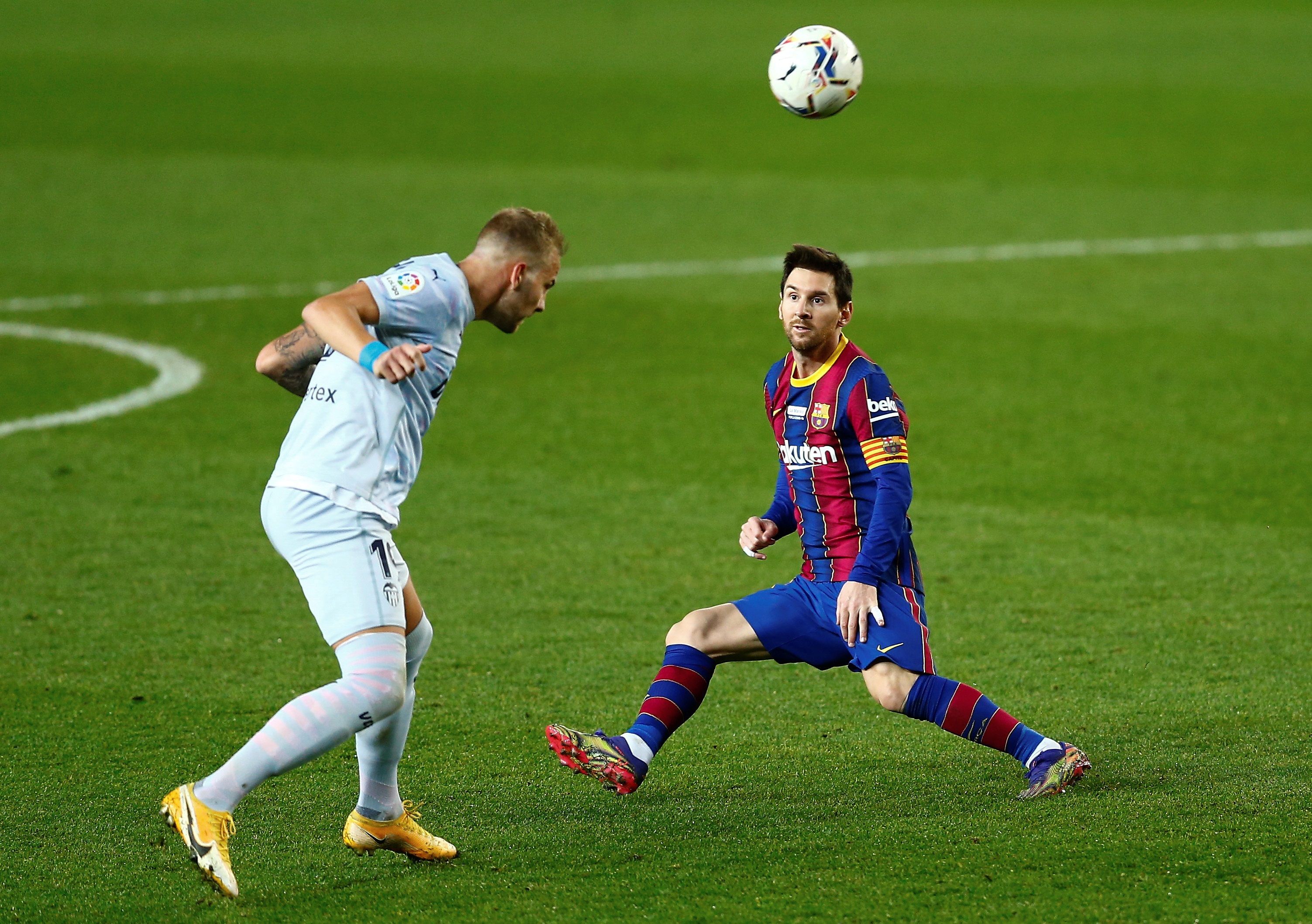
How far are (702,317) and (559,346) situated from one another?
144cm

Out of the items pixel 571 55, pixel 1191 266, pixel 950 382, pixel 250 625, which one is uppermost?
pixel 571 55

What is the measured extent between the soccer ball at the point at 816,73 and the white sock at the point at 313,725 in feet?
A: 12.0

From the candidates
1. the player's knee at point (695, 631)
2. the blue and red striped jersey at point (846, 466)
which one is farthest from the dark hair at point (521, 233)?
the player's knee at point (695, 631)

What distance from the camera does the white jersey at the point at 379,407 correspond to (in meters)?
4.49

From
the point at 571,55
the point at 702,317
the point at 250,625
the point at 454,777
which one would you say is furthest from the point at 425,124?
the point at 454,777

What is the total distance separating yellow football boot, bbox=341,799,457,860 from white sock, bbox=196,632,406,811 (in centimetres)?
47

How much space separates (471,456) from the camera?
32.7ft

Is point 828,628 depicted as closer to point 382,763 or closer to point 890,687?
point 890,687

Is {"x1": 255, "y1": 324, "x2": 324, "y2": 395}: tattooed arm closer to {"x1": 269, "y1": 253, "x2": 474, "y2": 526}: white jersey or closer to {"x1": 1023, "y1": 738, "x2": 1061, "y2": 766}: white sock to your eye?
{"x1": 269, "y1": 253, "x2": 474, "y2": 526}: white jersey

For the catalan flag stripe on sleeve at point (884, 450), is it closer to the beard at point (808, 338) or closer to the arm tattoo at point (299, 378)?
the beard at point (808, 338)

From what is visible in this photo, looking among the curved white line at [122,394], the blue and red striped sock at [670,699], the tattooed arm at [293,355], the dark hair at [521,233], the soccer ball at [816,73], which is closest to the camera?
the dark hair at [521,233]

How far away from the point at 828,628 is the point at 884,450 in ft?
2.01

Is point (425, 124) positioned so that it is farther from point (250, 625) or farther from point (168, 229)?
point (250, 625)

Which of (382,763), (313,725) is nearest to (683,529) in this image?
(382,763)
